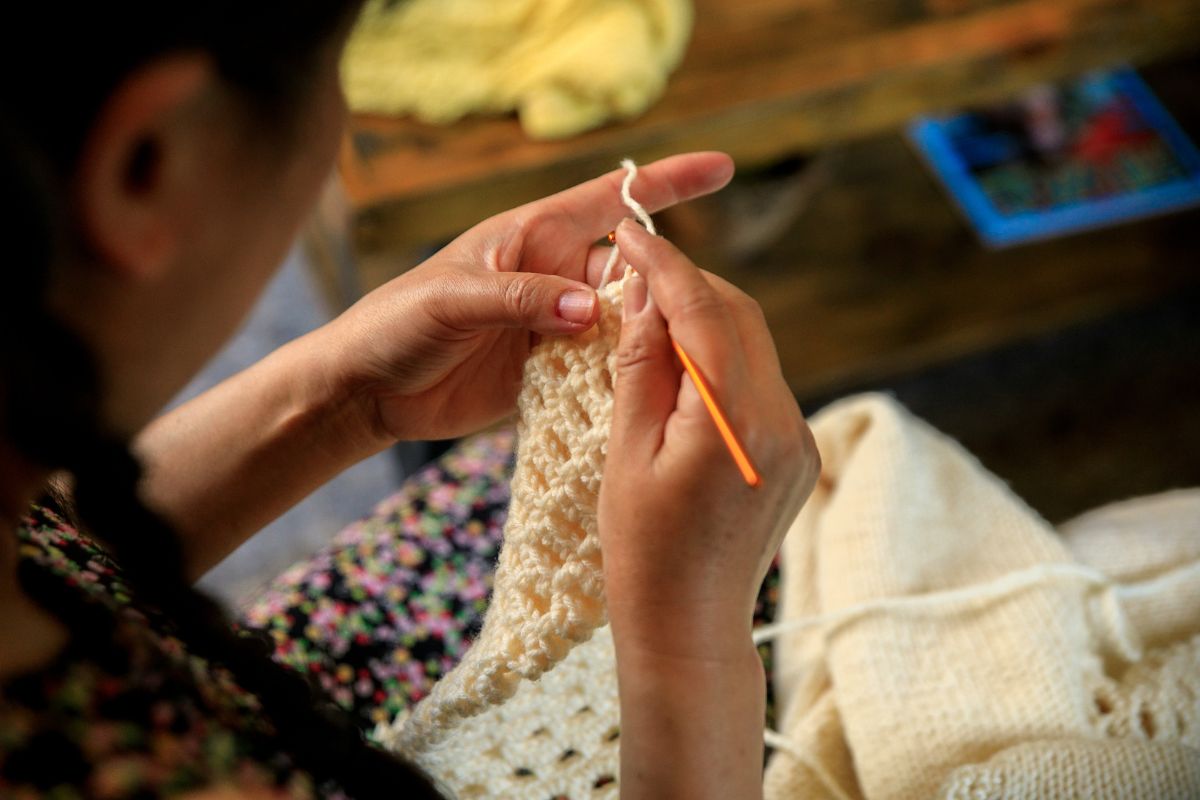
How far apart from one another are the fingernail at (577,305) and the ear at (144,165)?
0.23 m

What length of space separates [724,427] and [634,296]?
104 millimetres

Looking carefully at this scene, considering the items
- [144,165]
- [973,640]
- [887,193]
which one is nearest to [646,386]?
[144,165]

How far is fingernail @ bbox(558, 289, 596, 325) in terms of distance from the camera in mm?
588

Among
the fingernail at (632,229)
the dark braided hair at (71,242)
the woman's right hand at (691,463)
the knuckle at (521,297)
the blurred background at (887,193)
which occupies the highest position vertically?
the dark braided hair at (71,242)

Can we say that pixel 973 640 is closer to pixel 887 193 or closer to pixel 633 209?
pixel 633 209

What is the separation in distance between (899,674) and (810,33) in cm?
83

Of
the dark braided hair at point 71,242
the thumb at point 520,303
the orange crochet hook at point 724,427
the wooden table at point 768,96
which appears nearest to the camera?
the dark braided hair at point 71,242

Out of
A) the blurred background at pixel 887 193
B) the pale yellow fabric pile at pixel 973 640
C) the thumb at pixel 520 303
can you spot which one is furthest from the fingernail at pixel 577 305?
the blurred background at pixel 887 193

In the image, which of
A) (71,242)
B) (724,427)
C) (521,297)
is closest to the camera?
(71,242)

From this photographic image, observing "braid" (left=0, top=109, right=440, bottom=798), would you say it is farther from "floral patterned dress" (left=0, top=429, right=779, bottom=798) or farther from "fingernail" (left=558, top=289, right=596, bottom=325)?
"fingernail" (left=558, top=289, right=596, bottom=325)

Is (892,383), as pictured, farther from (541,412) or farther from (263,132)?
(263,132)

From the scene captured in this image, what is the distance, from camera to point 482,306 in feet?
2.02

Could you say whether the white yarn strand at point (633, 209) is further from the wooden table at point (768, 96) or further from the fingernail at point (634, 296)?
the wooden table at point (768, 96)

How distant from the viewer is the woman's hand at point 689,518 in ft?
1.67
